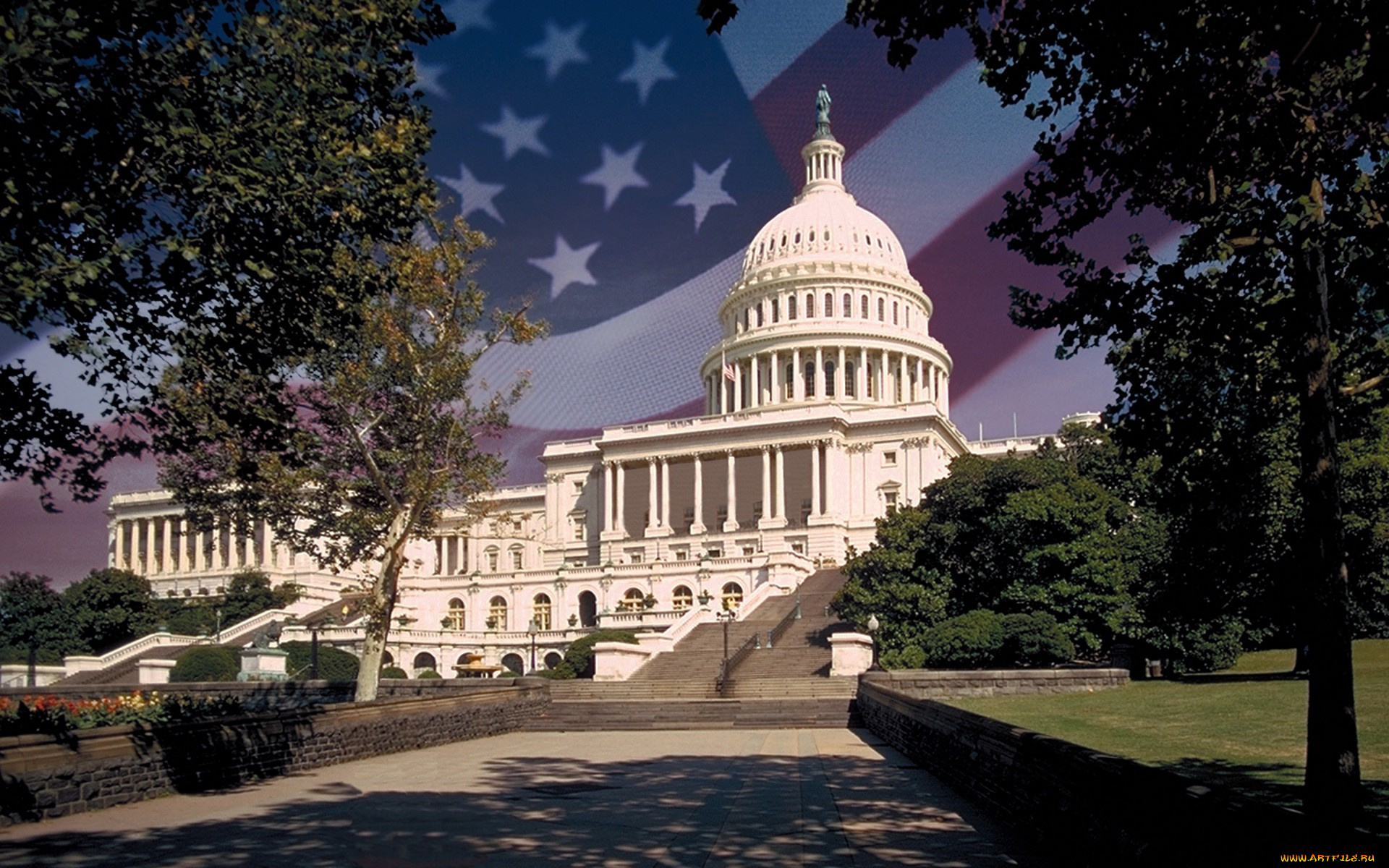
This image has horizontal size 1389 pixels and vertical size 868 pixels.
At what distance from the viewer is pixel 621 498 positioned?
11075 centimetres

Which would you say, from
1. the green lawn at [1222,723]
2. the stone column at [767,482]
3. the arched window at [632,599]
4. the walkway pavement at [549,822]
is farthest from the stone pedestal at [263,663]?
the stone column at [767,482]

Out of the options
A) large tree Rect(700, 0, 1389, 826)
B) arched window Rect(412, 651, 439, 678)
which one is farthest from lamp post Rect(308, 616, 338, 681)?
large tree Rect(700, 0, 1389, 826)

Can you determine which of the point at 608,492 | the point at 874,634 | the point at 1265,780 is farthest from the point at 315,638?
the point at 608,492

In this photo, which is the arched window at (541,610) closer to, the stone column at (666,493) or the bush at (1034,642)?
the stone column at (666,493)

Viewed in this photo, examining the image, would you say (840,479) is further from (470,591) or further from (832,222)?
(832,222)

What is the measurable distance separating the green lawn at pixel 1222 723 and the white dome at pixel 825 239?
95.9m

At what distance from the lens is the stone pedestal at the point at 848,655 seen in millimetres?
39375

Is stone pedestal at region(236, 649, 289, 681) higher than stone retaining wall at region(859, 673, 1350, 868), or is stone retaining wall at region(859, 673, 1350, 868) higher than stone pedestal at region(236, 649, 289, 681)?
stone retaining wall at region(859, 673, 1350, 868)

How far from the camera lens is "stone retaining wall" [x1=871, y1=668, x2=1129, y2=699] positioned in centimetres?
3244

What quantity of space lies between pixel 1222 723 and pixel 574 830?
13852 mm

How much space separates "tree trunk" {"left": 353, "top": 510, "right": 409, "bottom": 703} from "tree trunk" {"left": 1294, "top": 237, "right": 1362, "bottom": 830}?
25.0m

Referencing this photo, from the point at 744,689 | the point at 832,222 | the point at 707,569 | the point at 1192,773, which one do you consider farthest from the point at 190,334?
the point at 832,222

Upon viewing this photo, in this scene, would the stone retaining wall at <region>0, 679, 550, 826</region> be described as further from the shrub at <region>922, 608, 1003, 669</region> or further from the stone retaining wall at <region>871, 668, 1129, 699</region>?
the shrub at <region>922, 608, 1003, 669</region>

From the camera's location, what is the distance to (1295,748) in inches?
680
